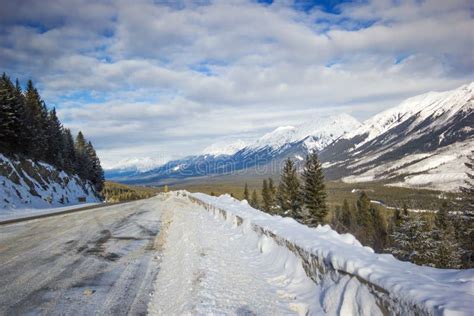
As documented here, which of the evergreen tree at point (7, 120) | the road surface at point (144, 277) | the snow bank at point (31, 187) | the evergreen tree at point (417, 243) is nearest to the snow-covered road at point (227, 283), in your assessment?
the road surface at point (144, 277)

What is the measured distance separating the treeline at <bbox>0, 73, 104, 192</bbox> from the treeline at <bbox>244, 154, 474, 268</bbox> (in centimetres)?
3634

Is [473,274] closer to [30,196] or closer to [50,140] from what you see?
[30,196]

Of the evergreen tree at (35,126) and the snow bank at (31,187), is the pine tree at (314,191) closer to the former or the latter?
the snow bank at (31,187)

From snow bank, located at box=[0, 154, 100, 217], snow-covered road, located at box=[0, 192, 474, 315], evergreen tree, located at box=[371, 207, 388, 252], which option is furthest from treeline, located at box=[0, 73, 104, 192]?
evergreen tree, located at box=[371, 207, 388, 252]

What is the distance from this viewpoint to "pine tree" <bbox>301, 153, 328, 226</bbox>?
48.4m

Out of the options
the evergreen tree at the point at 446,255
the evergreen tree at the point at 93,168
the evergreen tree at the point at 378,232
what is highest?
the evergreen tree at the point at 93,168

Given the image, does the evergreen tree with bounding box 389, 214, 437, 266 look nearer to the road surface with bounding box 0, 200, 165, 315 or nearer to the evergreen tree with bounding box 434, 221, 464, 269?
the evergreen tree with bounding box 434, 221, 464, 269

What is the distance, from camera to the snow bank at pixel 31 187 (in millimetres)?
30766

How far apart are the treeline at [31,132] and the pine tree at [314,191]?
120ft

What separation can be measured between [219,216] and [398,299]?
13.7 meters

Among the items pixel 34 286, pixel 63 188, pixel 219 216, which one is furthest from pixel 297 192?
pixel 34 286

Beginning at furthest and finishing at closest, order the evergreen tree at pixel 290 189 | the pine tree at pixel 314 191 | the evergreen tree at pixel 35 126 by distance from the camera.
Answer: the evergreen tree at pixel 290 189 → the pine tree at pixel 314 191 → the evergreen tree at pixel 35 126

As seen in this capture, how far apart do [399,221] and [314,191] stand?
51.9 feet

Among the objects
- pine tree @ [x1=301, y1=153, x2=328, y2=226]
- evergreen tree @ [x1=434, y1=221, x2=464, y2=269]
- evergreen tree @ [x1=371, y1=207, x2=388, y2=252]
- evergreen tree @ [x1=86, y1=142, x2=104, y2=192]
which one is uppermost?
evergreen tree @ [x1=86, y1=142, x2=104, y2=192]
